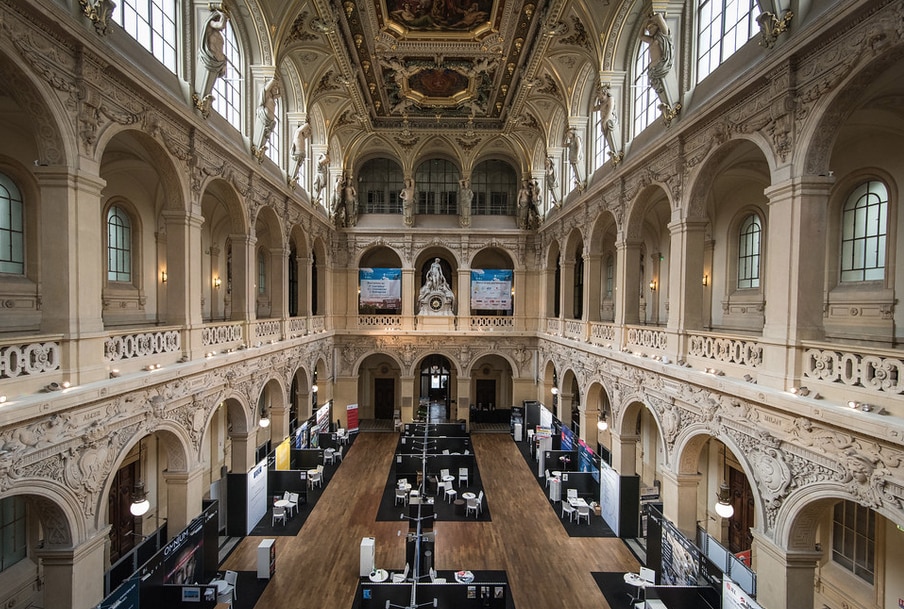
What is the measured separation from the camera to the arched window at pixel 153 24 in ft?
27.3

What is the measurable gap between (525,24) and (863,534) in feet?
47.3

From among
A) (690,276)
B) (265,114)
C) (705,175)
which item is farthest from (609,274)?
(265,114)

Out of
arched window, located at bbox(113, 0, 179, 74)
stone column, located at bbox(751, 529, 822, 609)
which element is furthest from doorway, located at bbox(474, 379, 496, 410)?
arched window, located at bbox(113, 0, 179, 74)

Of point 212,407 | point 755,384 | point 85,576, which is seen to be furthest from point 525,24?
point 85,576

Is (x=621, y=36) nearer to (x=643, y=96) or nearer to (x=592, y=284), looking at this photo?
(x=643, y=96)

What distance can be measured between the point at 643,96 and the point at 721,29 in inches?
133

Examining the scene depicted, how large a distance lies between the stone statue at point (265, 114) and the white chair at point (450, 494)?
11.6 metres

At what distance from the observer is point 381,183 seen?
25.3m

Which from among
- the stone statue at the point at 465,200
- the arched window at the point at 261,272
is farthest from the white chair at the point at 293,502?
the stone statue at the point at 465,200

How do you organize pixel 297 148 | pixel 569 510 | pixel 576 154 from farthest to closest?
pixel 576 154, pixel 297 148, pixel 569 510

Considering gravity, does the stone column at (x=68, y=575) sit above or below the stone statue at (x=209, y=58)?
below

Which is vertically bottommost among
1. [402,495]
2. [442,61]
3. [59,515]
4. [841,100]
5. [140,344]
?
[402,495]

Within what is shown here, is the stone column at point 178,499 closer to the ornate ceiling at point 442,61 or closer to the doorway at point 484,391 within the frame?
the ornate ceiling at point 442,61

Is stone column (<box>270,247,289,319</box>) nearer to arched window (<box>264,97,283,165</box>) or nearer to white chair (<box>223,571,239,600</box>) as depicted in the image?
arched window (<box>264,97,283,165</box>)
